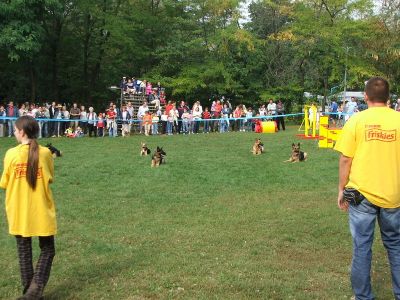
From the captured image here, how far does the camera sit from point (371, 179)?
4188 millimetres

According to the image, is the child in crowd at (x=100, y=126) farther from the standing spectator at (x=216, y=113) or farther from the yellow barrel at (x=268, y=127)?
the yellow barrel at (x=268, y=127)

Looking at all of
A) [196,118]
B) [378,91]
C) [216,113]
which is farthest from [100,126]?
[378,91]

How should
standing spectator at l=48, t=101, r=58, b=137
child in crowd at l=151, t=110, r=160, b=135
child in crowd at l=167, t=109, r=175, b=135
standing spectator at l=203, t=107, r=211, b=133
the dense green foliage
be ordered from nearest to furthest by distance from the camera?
standing spectator at l=48, t=101, r=58, b=137
child in crowd at l=151, t=110, r=160, b=135
child in crowd at l=167, t=109, r=175, b=135
standing spectator at l=203, t=107, r=211, b=133
the dense green foliage

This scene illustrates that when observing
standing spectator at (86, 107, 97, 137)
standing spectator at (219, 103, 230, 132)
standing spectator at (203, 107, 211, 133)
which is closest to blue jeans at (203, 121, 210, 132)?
standing spectator at (203, 107, 211, 133)

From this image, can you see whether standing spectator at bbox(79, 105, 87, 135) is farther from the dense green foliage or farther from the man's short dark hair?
the man's short dark hair

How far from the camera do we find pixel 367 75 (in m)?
35.7

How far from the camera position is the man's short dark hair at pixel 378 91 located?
14.0 ft

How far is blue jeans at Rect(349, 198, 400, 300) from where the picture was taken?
420 centimetres

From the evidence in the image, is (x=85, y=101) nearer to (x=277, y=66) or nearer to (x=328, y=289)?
(x=277, y=66)

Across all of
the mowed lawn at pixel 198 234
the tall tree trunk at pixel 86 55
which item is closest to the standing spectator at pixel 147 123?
the mowed lawn at pixel 198 234

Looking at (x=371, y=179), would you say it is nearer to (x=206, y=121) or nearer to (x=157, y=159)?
(x=157, y=159)

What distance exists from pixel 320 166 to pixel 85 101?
26.4m

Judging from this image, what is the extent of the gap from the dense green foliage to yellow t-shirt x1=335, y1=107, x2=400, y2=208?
3021cm

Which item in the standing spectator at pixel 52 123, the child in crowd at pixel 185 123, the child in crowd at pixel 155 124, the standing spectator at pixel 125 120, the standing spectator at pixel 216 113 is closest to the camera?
the standing spectator at pixel 52 123
